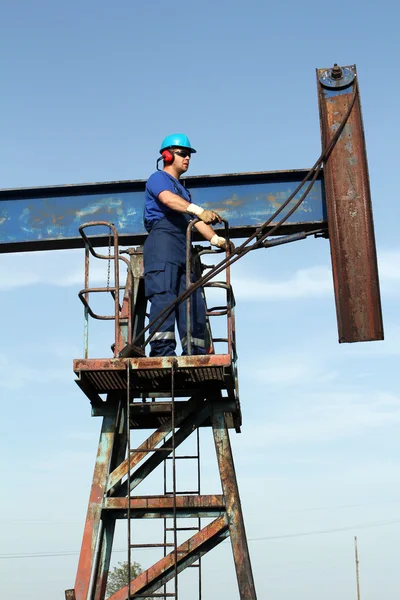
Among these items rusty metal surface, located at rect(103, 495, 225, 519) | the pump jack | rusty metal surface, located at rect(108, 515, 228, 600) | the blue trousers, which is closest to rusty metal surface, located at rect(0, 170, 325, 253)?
the pump jack

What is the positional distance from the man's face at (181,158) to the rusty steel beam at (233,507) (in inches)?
89.9

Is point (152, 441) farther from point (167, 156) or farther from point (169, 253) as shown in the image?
point (167, 156)

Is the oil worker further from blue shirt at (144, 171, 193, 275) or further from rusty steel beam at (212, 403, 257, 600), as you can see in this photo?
rusty steel beam at (212, 403, 257, 600)

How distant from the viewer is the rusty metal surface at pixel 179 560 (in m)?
7.95

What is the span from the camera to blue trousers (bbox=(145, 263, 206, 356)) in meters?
8.05

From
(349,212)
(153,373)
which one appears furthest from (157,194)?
(349,212)

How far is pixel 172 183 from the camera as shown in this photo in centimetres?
852

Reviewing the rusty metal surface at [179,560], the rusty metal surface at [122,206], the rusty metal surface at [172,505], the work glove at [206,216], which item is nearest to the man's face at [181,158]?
the rusty metal surface at [122,206]

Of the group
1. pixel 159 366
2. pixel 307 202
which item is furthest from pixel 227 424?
pixel 307 202

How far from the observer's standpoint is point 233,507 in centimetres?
804

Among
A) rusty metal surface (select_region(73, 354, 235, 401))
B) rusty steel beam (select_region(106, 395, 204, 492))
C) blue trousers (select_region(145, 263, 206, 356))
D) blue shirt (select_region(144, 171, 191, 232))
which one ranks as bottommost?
rusty steel beam (select_region(106, 395, 204, 492))

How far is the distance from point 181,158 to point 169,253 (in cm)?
106

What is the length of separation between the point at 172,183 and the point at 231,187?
3.28 feet

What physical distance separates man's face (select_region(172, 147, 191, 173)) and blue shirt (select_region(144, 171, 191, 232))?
0.21 m
